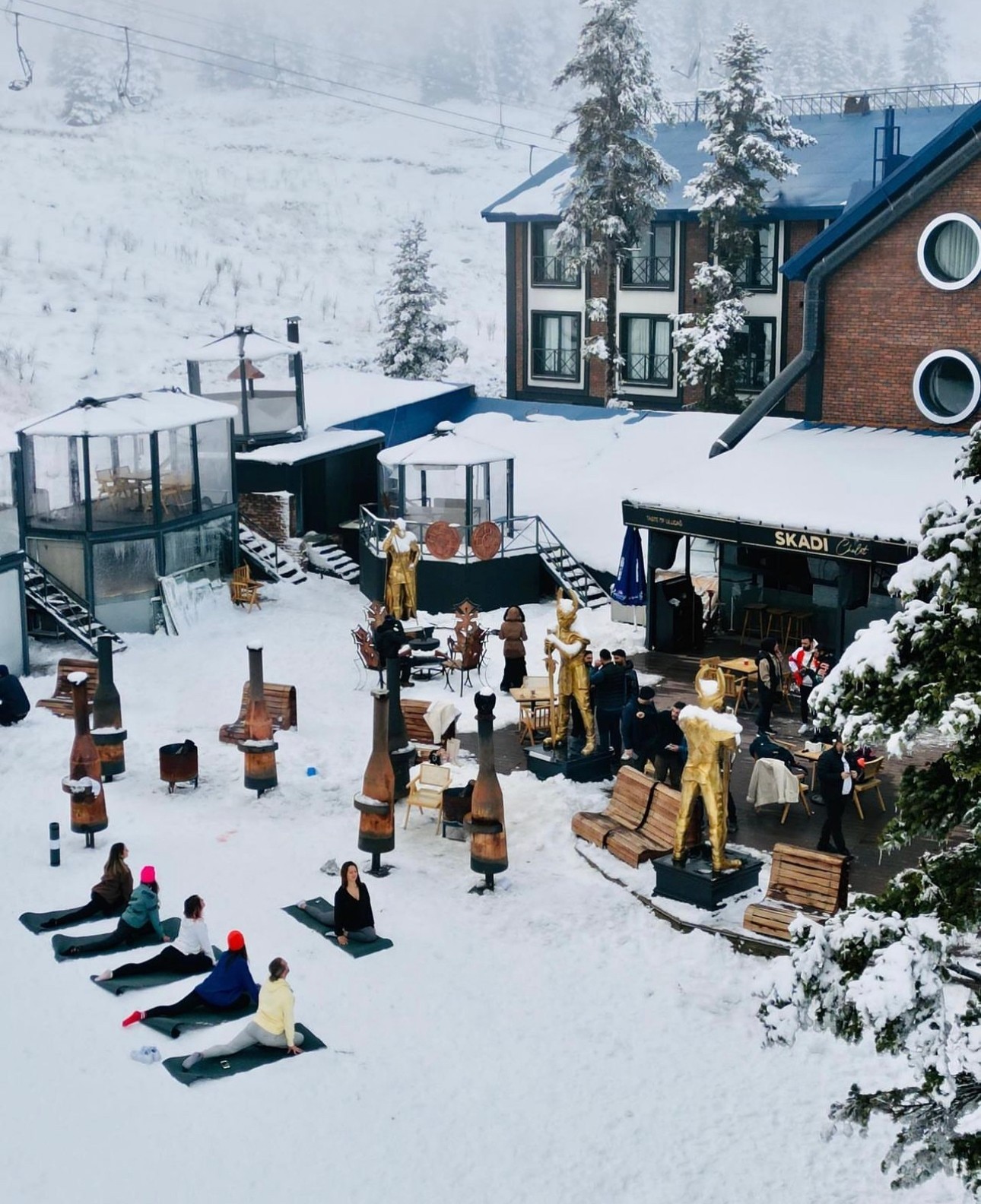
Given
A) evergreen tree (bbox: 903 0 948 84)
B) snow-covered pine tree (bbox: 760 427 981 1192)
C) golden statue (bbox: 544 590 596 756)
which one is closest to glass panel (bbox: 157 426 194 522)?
golden statue (bbox: 544 590 596 756)

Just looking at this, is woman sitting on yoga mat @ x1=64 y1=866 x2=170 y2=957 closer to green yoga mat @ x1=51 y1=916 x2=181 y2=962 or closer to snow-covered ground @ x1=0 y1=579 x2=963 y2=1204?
green yoga mat @ x1=51 y1=916 x2=181 y2=962

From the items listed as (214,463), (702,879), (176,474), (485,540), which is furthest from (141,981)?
(214,463)

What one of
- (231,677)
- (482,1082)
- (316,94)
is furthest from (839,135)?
(316,94)

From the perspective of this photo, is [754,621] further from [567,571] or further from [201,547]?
[201,547]

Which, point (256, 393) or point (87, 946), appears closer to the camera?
point (87, 946)

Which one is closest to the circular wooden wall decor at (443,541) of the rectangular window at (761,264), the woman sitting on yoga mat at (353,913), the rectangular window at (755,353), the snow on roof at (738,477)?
the snow on roof at (738,477)

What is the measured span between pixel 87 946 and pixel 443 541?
1596cm

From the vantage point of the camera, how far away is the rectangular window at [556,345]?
45.9 metres

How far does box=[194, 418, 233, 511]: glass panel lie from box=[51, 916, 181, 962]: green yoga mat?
16.2 metres

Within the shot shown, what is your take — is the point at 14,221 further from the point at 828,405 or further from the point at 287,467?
the point at 828,405

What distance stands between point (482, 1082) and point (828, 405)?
18.1m

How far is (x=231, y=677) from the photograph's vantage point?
27.2 m

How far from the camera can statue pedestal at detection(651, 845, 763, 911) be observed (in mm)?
17328

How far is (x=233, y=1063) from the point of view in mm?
14500
